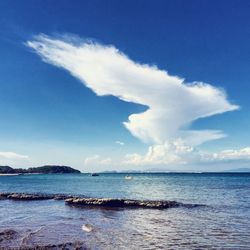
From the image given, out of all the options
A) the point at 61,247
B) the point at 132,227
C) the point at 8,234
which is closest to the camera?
the point at 61,247

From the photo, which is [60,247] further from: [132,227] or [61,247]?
[132,227]

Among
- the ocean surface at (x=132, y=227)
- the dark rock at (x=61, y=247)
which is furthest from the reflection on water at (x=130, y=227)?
the dark rock at (x=61, y=247)

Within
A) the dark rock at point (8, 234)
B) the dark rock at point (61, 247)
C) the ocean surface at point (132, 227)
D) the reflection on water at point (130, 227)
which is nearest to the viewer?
the dark rock at point (61, 247)

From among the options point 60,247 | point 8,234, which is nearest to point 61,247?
point 60,247

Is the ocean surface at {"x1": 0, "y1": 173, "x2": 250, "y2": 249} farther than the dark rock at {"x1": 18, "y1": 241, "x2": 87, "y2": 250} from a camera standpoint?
Yes

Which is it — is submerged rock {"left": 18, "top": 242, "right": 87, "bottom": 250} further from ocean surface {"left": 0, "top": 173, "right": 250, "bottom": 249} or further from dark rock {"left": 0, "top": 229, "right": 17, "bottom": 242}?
dark rock {"left": 0, "top": 229, "right": 17, "bottom": 242}

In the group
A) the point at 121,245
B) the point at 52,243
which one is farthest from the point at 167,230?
the point at 52,243

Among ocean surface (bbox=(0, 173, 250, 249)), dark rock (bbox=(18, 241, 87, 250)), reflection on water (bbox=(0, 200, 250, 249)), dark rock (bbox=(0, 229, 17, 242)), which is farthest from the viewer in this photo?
dark rock (bbox=(0, 229, 17, 242))

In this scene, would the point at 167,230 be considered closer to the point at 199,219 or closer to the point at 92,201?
the point at 199,219

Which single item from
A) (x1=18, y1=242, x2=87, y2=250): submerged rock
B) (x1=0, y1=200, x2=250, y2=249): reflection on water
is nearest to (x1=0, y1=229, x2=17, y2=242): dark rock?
(x1=0, y1=200, x2=250, y2=249): reflection on water

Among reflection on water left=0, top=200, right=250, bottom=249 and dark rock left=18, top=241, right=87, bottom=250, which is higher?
reflection on water left=0, top=200, right=250, bottom=249

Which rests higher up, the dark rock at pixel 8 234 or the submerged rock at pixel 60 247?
the dark rock at pixel 8 234

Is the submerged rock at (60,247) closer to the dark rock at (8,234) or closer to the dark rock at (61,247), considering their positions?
the dark rock at (61,247)

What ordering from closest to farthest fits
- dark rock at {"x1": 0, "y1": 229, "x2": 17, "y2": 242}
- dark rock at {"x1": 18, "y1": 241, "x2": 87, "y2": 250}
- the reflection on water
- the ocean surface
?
1. dark rock at {"x1": 18, "y1": 241, "x2": 87, "y2": 250}
2. the ocean surface
3. the reflection on water
4. dark rock at {"x1": 0, "y1": 229, "x2": 17, "y2": 242}
